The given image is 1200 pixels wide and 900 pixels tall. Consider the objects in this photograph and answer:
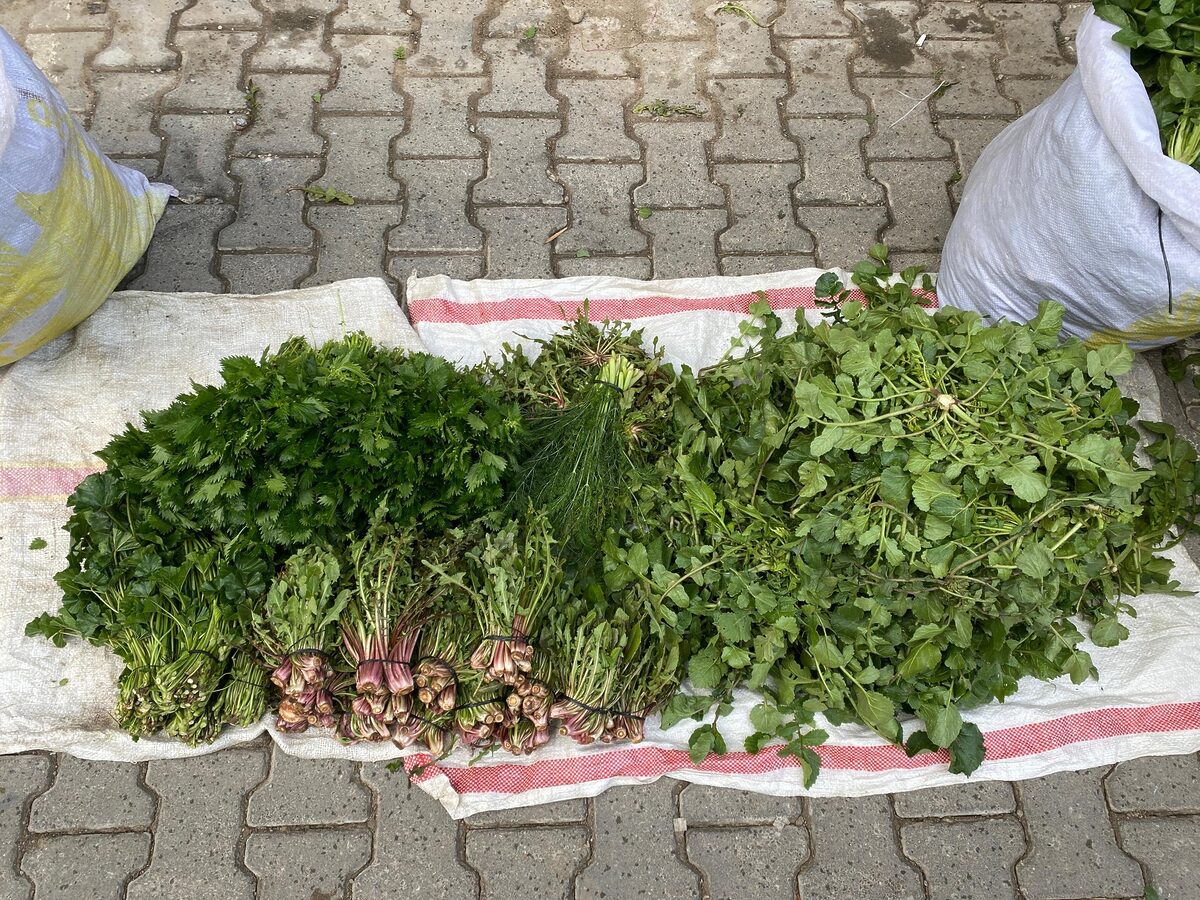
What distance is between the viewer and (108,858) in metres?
2.33

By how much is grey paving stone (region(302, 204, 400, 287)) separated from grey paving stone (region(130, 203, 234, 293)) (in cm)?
33

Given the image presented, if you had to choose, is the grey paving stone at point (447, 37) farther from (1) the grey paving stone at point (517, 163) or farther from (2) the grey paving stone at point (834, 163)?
(2) the grey paving stone at point (834, 163)

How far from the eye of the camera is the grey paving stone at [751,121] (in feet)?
11.2

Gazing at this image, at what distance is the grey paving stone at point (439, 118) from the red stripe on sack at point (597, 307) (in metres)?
0.72

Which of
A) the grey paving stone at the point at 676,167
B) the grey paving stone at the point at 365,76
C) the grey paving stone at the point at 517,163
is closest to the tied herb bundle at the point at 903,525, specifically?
the grey paving stone at the point at 676,167

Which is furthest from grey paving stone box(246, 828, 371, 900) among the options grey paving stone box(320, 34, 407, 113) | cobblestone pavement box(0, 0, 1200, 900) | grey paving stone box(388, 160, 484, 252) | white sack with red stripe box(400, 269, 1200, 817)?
grey paving stone box(320, 34, 407, 113)

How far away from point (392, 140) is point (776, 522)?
7.03 ft

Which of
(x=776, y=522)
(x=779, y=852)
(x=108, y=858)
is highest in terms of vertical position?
(x=776, y=522)

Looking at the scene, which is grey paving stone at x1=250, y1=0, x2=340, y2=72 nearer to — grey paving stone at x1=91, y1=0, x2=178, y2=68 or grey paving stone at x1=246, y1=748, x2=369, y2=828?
grey paving stone at x1=91, y1=0, x2=178, y2=68

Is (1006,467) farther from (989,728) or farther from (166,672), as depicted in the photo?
(166,672)

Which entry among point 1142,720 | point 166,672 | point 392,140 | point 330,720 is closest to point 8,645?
point 166,672

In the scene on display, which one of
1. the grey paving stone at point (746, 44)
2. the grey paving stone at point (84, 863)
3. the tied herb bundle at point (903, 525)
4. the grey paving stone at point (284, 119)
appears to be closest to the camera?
the tied herb bundle at point (903, 525)

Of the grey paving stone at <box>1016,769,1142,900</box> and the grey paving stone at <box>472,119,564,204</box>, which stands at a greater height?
→ the grey paving stone at <box>472,119,564,204</box>

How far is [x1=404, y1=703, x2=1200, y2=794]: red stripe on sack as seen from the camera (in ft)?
7.79
